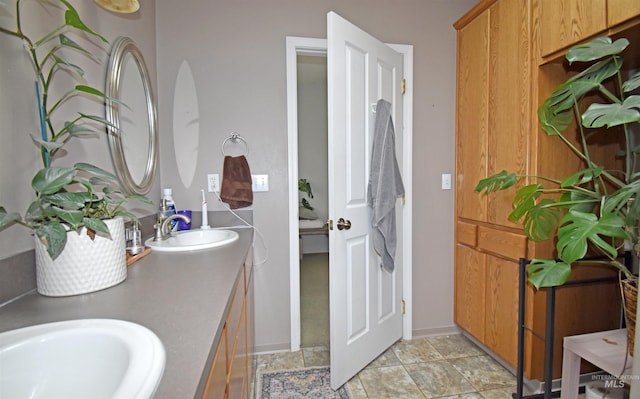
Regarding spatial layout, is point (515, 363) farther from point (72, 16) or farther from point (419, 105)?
point (72, 16)

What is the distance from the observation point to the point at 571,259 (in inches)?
41.2

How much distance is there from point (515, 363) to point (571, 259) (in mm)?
1015

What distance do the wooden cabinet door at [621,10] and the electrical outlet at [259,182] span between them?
1.82m

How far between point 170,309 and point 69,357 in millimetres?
198

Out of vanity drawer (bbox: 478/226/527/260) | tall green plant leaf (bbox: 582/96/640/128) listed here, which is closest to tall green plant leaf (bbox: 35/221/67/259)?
tall green plant leaf (bbox: 582/96/640/128)

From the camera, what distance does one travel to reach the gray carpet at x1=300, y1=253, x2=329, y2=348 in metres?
2.30

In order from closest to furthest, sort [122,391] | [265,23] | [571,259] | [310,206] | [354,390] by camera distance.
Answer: [122,391] → [571,259] → [354,390] → [265,23] → [310,206]

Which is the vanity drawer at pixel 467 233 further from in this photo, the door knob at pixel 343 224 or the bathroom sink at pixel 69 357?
the bathroom sink at pixel 69 357

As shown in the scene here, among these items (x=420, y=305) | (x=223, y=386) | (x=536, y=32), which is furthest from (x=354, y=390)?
(x=536, y=32)

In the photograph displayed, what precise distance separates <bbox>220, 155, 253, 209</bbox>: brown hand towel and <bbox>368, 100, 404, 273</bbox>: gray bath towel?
2.64 feet

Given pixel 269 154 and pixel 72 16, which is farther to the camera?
pixel 269 154

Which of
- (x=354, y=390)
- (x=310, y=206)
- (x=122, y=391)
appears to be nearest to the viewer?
(x=122, y=391)

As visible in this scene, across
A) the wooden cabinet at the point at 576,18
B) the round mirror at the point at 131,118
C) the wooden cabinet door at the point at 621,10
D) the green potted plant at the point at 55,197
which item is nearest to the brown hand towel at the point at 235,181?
the round mirror at the point at 131,118

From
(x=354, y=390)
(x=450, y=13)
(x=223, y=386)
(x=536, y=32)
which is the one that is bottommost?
(x=354, y=390)
